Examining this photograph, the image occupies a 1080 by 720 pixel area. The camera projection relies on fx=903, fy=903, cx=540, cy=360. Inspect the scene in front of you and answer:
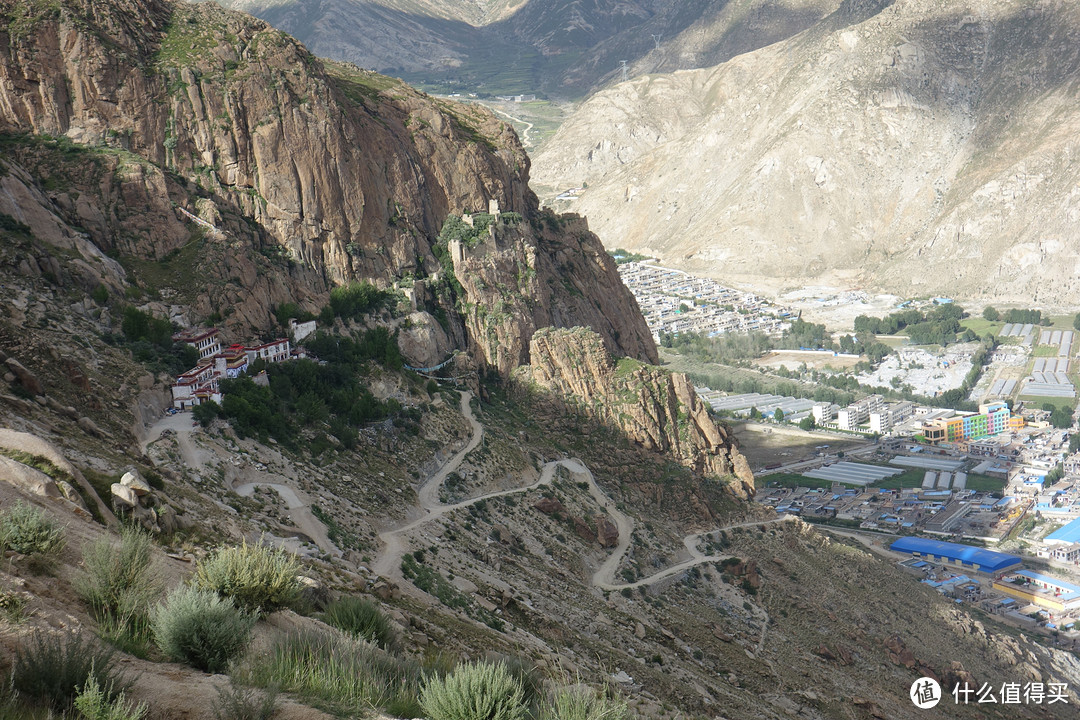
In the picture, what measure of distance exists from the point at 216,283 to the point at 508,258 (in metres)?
20.2

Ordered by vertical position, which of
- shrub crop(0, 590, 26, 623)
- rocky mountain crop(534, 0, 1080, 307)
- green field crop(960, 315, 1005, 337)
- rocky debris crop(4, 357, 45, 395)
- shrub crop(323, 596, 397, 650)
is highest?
rocky mountain crop(534, 0, 1080, 307)

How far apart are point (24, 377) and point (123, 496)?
1022cm

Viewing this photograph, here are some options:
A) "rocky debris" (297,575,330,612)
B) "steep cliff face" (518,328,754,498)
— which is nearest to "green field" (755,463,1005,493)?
"steep cliff face" (518,328,754,498)

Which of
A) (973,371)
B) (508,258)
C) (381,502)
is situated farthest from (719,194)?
(381,502)

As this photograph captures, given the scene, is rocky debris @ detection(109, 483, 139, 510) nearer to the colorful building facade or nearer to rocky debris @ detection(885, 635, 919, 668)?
rocky debris @ detection(885, 635, 919, 668)

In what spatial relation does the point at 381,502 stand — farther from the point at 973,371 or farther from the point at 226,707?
the point at 973,371

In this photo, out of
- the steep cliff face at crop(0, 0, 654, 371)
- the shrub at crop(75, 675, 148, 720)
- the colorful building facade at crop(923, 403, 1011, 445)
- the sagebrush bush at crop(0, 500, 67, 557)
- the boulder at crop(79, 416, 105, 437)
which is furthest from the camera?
the colorful building facade at crop(923, 403, 1011, 445)

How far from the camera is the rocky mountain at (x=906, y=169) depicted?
469ft

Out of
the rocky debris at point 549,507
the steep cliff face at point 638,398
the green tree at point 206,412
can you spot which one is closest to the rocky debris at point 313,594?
the green tree at point 206,412

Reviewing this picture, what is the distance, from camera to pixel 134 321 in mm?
38469

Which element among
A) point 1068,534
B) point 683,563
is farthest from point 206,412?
point 1068,534

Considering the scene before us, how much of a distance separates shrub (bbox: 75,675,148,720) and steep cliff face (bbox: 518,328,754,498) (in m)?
43.5

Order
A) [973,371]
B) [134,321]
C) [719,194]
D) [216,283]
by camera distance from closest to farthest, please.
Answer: [134,321] < [216,283] < [973,371] < [719,194]

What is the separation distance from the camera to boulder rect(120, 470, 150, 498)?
1858cm
